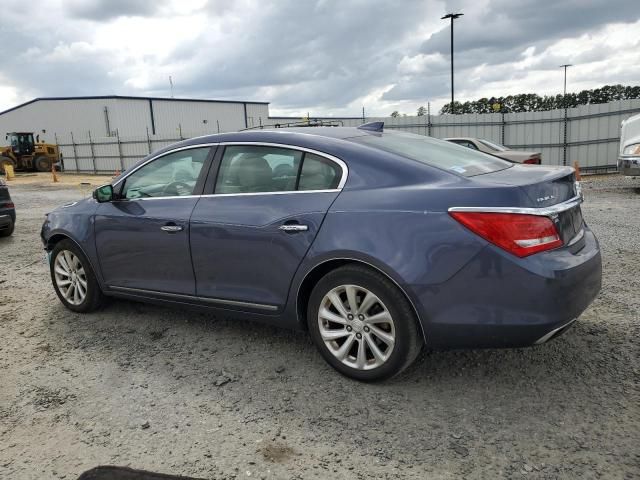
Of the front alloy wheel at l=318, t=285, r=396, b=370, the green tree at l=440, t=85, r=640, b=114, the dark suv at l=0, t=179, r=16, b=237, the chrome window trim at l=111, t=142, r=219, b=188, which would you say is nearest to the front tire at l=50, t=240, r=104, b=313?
the chrome window trim at l=111, t=142, r=219, b=188

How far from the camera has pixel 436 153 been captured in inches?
143

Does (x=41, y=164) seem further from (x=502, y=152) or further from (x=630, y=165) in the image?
(x=630, y=165)

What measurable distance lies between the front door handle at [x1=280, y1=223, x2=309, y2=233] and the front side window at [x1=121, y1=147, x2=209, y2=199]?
0.97 metres

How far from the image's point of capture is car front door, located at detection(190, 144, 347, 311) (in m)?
3.37

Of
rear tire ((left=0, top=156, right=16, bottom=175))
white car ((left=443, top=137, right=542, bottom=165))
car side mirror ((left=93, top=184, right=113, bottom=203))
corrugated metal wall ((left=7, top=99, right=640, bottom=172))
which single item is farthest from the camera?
rear tire ((left=0, top=156, right=16, bottom=175))

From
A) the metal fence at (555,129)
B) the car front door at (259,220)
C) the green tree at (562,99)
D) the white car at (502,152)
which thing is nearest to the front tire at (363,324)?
the car front door at (259,220)

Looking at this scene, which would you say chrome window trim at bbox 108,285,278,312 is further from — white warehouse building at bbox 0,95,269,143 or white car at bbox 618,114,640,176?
white warehouse building at bbox 0,95,269,143

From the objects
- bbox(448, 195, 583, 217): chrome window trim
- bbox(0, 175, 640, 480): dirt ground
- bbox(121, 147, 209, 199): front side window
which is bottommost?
bbox(0, 175, 640, 480): dirt ground

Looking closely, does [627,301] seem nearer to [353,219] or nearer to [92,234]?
[353,219]

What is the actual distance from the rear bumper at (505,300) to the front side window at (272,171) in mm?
963

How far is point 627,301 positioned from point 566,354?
132cm

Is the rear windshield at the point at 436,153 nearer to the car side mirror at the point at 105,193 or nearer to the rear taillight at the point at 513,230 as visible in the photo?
the rear taillight at the point at 513,230

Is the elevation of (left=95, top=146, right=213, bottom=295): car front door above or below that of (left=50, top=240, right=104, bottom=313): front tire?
above

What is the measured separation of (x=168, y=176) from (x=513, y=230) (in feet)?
8.69
